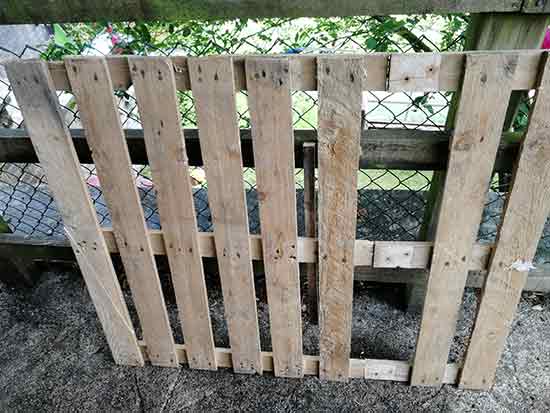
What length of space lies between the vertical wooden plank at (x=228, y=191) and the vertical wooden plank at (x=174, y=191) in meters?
0.08

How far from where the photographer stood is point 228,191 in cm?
150

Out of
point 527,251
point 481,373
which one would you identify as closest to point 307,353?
point 481,373

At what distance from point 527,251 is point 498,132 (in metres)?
0.50

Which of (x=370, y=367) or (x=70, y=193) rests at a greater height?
(x=70, y=193)

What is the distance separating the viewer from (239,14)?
134 centimetres

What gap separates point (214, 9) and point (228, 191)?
1.81 feet

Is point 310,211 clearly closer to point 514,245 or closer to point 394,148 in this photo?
point 394,148

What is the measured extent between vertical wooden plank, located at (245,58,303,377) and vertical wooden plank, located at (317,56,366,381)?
0.31 feet

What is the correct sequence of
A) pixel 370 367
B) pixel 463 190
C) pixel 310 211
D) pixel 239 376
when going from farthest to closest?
pixel 239 376, pixel 370 367, pixel 310 211, pixel 463 190

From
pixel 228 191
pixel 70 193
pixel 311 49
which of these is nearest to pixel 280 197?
pixel 228 191

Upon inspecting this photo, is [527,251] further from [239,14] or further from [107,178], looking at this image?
[107,178]

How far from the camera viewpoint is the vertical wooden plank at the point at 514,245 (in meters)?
1.29

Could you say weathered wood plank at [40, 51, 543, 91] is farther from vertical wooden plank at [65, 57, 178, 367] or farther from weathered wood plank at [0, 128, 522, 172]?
weathered wood plank at [0, 128, 522, 172]

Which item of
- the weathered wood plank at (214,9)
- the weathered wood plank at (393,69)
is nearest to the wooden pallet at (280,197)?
the weathered wood plank at (393,69)
